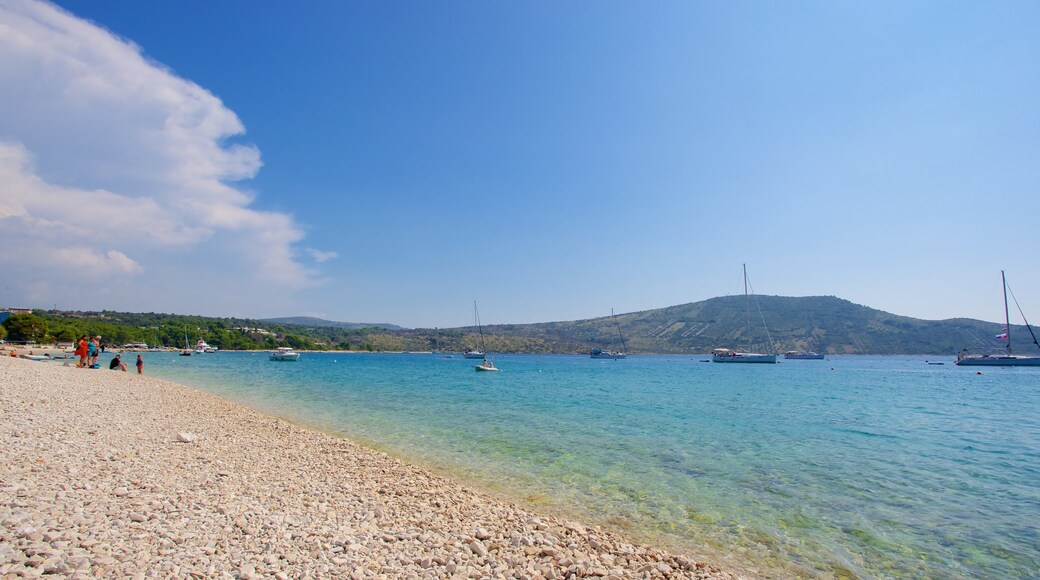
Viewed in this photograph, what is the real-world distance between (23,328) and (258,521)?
349 ft

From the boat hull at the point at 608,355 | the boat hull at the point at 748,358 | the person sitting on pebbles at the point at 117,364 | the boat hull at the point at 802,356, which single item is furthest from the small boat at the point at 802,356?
the person sitting on pebbles at the point at 117,364

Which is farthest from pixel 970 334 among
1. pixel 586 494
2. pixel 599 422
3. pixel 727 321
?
pixel 586 494

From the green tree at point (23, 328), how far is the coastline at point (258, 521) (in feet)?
317

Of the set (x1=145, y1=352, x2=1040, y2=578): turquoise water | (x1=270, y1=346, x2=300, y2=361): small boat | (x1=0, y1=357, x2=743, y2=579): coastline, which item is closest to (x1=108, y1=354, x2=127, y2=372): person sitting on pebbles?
(x1=145, y1=352, x2=1040, y2=578): turquoise water

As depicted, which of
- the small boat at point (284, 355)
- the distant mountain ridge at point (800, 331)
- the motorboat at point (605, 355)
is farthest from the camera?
the distant mountain ridge at point (800, 331)

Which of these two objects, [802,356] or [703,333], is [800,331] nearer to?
[802,356]

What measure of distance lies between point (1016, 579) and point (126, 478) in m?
13.2

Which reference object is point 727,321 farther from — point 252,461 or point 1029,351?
point 252,461

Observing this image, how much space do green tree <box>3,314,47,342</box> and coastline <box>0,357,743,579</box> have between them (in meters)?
96.6

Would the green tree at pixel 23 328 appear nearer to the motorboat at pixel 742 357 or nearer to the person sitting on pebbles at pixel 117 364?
the person sitting on pebbles at pixel 117 364

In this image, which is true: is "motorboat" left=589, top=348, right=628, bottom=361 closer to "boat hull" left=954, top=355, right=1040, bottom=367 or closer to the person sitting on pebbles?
"boat hull" left=954, top=355, right=1040, bottom=367

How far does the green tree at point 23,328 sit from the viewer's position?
77812 millimetres

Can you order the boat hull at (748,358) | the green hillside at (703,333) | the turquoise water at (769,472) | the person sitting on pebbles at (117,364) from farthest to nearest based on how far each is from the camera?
the green hillside at (703,333) < the boat hull at (748,358) < the person sitting on pebbles at (117,364) < the turquoise water at (769,472)

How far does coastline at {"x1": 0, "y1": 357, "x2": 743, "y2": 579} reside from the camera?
16.1 ft
